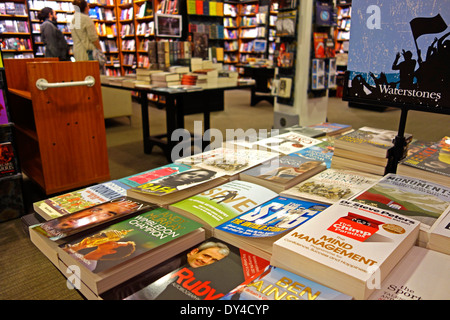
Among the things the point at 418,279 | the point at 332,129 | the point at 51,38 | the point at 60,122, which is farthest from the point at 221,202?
the point at 51,38

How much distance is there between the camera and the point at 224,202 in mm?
1010

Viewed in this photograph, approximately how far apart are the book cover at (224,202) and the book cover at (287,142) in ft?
1.54

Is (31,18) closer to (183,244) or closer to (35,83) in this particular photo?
(35,83)

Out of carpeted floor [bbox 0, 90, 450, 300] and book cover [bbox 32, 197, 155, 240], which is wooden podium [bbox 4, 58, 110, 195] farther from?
book cover [bbox 32, 197, 155, 240]

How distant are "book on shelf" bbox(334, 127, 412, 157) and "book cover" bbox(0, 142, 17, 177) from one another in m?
2.07

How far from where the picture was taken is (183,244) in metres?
0.83

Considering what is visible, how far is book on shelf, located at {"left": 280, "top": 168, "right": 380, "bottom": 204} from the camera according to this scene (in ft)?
3.38

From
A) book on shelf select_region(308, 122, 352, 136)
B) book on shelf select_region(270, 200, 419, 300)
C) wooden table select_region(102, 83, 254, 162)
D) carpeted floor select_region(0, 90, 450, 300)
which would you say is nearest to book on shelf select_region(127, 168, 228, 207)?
book on shelf select_region(270, 200, 419, 300)

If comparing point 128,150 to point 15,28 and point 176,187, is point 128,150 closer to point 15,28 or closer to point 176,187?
point 176,187

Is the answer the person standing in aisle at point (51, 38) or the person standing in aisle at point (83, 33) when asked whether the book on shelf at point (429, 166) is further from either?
the person standing in aisle at point (51, 38)

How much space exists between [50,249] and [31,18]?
7575 mm

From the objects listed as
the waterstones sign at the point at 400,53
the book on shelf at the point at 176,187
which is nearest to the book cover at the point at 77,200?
the book on shelf at the point at 176,187

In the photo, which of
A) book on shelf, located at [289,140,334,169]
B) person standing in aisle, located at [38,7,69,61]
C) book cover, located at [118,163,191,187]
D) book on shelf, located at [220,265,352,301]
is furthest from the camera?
person standing in aisle, located at [38,7,69,61]

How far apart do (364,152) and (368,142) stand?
1.9 inches
